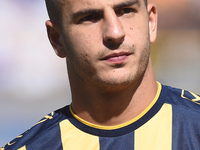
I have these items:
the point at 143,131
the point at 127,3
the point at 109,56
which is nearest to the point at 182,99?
the point at 143,131

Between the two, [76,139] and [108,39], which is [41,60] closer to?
[76,139]

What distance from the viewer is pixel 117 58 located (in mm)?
1677

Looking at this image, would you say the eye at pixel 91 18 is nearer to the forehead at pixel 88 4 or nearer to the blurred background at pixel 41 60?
the forehead at pixel 88 4

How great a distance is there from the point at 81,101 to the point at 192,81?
3633 mm

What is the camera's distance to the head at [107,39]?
1.68m

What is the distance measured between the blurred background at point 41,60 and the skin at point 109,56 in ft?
10.5

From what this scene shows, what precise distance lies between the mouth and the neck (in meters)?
0.24

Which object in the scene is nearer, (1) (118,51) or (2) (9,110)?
(1) (118,51)

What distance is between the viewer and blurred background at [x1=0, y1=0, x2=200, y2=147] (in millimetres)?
5059

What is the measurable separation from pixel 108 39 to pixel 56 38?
0.60 m

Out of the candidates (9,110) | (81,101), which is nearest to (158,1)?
(9,110)

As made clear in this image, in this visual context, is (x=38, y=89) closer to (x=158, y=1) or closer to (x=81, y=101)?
(x=158, y=1)

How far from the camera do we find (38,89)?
508 centimetres

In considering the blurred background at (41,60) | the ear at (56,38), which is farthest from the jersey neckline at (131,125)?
the blurred background at (41,60)
